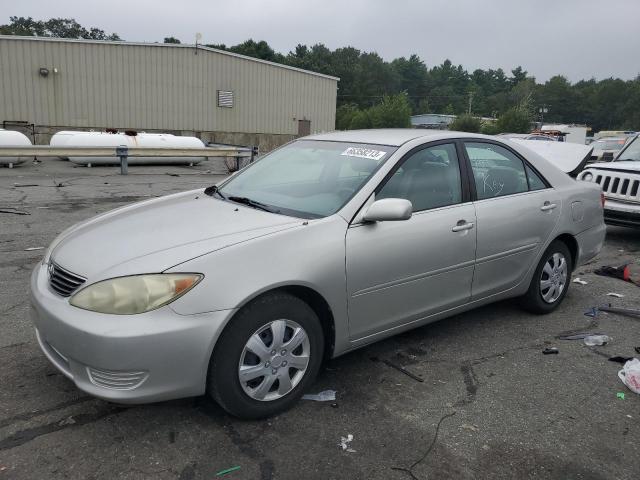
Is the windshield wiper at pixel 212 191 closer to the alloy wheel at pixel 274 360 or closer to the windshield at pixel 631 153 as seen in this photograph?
the alloy wheel at pixel 274 360

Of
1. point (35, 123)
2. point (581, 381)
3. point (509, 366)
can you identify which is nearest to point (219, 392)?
point (509, 366)

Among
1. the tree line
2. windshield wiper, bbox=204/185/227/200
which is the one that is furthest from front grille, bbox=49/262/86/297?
the tree line

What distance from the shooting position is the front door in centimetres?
315

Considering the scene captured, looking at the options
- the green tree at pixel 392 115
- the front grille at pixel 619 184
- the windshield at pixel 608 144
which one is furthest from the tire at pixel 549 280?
the green tree at pixel 392 115

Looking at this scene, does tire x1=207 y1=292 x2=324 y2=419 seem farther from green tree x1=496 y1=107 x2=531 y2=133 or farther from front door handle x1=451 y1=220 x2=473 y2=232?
green tree x1=496 y1=107 x2=531 y2=133

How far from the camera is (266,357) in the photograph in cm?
277

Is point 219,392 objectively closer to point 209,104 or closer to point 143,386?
point 143,386

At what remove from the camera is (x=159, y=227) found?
310 cm

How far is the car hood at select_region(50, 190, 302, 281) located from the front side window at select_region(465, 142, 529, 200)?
1696 mm

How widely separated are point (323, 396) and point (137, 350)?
3.95 ft

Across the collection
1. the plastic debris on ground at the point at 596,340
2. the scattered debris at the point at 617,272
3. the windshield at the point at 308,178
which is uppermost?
the windshield at the point at 308,178

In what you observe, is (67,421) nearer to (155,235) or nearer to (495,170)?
(155,235)

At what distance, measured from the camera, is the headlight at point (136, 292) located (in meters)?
2.49

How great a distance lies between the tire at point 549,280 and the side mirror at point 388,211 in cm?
193
